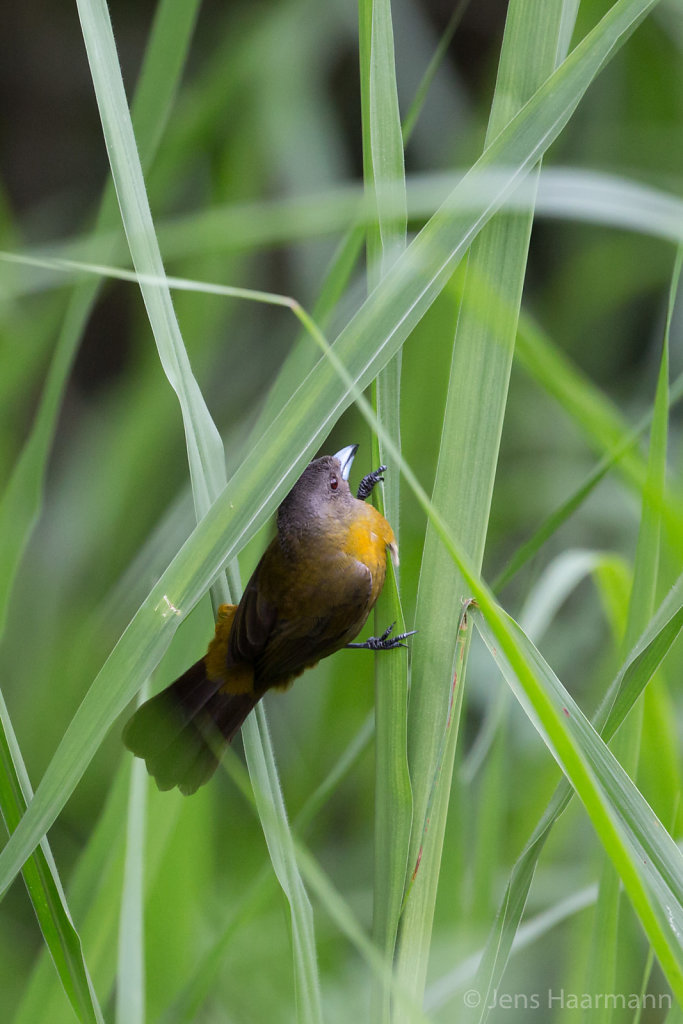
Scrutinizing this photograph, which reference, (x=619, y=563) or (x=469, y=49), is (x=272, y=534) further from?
(x=469, y=49)

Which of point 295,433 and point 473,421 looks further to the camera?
point 473,421

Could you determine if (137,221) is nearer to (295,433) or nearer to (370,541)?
(295,433)

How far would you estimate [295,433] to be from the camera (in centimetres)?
90

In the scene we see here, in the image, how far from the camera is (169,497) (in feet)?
8.61

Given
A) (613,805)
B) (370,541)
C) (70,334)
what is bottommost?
(613,805)

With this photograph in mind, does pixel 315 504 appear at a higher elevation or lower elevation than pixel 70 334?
lower

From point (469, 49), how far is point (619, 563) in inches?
120

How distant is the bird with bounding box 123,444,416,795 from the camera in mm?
1491

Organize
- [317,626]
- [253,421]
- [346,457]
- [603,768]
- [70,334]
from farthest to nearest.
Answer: [253,421]
[346,457]
[317,626]
[70,334]
[603,768]

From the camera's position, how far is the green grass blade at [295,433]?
2.73ft

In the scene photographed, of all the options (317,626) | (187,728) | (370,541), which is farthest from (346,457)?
(187,728)

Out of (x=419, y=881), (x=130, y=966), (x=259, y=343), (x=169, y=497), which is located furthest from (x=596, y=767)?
(x=259, y=343)

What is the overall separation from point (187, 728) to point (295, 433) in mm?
841

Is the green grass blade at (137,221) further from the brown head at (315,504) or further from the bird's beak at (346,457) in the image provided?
the bird's beak at (346,457)
